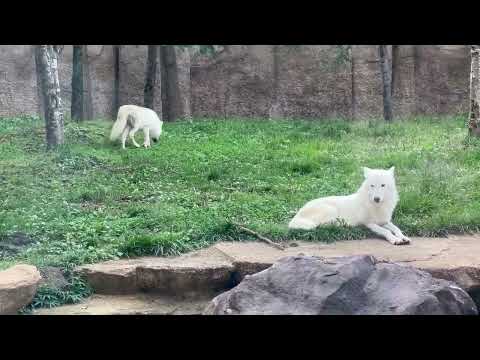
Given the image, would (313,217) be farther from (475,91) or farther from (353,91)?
(353,91)

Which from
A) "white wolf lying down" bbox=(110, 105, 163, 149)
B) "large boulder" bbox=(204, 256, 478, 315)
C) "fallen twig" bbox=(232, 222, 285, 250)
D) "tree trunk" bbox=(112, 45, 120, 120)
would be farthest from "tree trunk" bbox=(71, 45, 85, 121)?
"large boulder" bbox=(204, 256, 478, 315)

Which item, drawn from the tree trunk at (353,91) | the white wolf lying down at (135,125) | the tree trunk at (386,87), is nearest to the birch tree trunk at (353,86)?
the tree trunk at (353,91)

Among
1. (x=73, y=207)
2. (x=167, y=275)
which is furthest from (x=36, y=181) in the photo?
(x=167, y=275)

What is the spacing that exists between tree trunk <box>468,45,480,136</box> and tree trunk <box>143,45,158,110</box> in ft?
19.0

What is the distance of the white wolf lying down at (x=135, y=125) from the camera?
1184cm

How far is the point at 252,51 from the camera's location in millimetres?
15664

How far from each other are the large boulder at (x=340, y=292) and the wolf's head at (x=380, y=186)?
198 centimetres

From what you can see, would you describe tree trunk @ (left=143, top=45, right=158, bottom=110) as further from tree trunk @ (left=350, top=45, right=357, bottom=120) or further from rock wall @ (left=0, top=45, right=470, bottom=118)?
tree trunk @ (left=350, top=45, right=357, bottom=120)

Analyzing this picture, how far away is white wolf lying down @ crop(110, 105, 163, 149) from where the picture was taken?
11836 millimetres

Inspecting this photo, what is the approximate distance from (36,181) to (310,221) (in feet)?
12.2

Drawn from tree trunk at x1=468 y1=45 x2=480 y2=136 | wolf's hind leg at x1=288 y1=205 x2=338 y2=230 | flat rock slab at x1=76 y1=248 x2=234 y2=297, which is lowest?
flat rock slab at x1=76 y1=248 x2=234 y2=297

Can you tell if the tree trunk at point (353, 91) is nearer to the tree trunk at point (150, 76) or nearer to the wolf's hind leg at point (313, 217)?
the tree trunk at point (150, 76)
